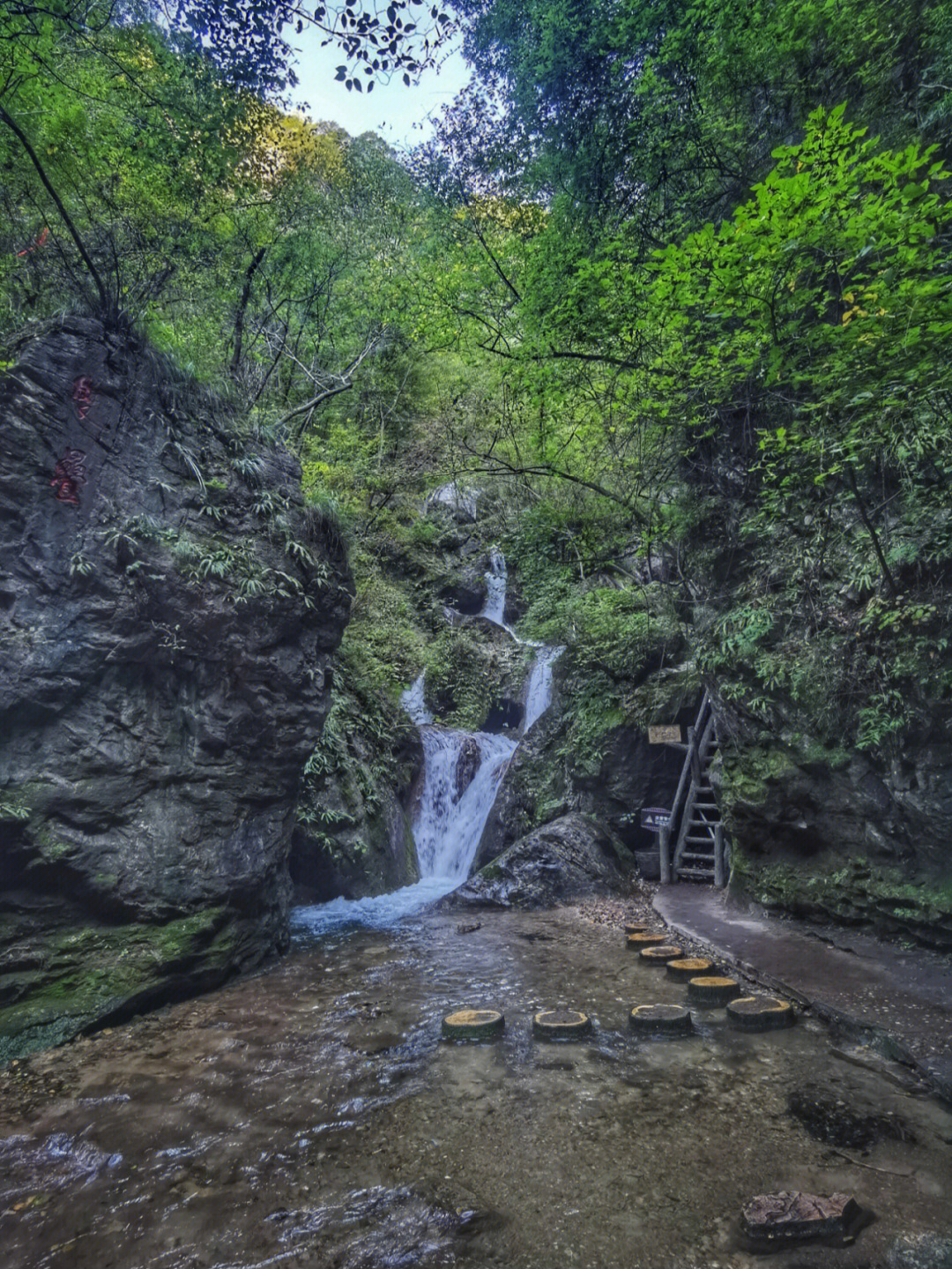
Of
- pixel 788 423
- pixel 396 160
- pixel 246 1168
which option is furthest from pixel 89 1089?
pixel 396 160

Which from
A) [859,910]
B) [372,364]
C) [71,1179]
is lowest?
[71,1179]

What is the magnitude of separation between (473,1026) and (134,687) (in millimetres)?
4667

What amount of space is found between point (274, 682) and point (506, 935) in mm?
4375

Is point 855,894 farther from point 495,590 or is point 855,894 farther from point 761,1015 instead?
point 495,590

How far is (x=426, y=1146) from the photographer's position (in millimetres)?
3629

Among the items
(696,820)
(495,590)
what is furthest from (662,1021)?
(495,590)

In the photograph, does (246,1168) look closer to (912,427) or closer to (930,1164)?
(930,1164)

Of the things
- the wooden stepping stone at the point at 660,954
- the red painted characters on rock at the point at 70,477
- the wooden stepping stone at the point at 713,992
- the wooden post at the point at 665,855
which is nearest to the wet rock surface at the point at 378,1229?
the wooden stepping stone at the point at 713,992

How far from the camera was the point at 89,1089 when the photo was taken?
4430 mm

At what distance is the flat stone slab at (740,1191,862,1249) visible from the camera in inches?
107

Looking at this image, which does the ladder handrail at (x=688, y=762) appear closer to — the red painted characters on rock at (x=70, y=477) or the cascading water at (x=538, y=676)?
the cascading water at (x=538, y=676)

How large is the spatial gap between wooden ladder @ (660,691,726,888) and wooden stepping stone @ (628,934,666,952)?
9.34ft

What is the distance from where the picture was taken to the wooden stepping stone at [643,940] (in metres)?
7.21

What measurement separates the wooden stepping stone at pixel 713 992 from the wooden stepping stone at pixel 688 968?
41cm
